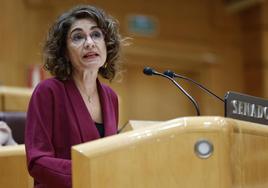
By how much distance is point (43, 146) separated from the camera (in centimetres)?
85

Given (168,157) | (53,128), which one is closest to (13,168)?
(53,128)

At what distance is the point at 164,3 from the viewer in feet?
11.0

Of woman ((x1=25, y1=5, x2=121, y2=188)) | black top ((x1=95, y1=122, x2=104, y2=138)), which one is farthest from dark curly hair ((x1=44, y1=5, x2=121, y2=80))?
black top ((x1=95, y1=122, x2=104, y2=138))

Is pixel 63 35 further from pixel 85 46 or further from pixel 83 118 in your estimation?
pixel 83 118

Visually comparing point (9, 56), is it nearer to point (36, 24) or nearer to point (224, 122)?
point (36, 24)

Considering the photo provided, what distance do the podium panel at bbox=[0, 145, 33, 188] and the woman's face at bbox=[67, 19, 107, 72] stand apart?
0.95 ft

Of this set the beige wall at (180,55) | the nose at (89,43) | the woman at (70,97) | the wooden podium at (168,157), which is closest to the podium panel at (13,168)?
the woman at (70,97)

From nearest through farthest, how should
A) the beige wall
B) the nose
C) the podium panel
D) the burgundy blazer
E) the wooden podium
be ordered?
the wooden podium < the burgundy blazer < the nose < the podium panel < the beige wall

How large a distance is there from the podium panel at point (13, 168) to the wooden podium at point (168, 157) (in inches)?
17.5

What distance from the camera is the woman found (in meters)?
0.84

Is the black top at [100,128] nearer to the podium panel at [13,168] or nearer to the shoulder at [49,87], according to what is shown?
the shoulder at [49,87]

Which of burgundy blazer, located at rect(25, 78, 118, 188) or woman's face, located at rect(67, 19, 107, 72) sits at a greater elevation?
woman's face, located at rect(67, 19, 107, 72)

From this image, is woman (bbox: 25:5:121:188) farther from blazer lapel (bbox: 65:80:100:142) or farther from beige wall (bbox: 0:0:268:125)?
beige wall (bbox: 0:0:268:125)

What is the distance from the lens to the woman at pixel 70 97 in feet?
2.76
